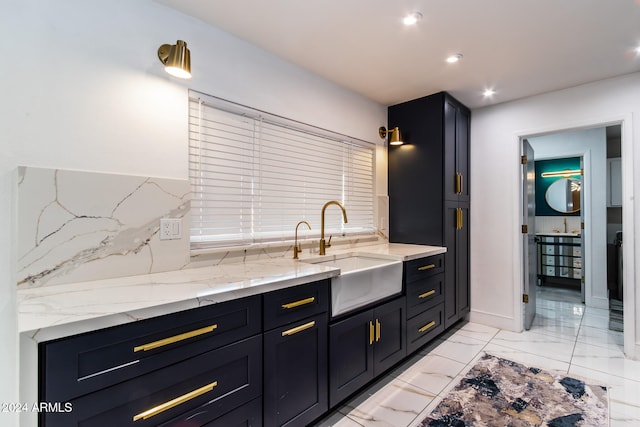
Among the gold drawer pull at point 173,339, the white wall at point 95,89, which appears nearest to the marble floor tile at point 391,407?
the gold drawer pull at point 173,339

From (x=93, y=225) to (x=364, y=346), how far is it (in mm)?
1675

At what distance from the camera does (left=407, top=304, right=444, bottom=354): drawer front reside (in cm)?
242

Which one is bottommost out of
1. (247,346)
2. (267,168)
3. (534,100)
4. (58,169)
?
(247,346)

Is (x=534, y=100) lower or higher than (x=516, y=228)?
higher

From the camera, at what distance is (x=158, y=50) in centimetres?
166

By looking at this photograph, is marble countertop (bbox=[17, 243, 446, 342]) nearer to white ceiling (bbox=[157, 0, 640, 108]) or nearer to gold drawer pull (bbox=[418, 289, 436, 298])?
gold drawer pull (bbox=[418, 289, 436, 298])

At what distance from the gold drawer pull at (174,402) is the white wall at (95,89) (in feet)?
1.56

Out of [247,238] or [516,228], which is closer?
[247,238]

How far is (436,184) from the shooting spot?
2.97 m

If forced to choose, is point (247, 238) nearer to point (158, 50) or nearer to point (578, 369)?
point (158, 50)

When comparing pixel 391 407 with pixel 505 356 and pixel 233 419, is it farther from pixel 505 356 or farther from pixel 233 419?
pixel 505 356

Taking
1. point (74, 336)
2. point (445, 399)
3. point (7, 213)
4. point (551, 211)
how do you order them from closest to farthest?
point (74, 336)
point (7, 213)
point (445, 399)
point (551, 211)

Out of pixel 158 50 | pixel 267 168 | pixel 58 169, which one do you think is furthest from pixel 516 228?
pixel 58 169

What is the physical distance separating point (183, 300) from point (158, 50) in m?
1.40
